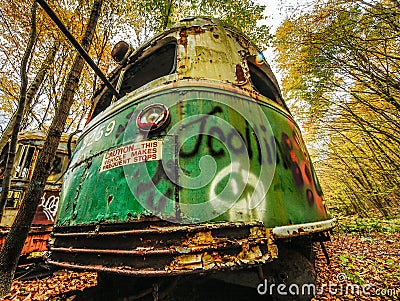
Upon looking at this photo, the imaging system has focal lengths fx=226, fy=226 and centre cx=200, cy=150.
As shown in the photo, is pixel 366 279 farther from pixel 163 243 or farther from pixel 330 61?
pixel 330 61

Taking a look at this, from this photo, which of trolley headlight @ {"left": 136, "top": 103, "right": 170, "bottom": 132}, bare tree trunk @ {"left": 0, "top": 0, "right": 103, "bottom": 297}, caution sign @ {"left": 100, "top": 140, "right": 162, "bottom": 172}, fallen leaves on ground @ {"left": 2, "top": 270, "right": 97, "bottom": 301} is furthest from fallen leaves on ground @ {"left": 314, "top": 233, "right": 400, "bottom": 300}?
bare tree trunk @ {"left": 0, "top": 0, "right": 103, "bottom": 297}

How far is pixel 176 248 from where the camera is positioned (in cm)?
132

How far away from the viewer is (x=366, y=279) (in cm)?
360

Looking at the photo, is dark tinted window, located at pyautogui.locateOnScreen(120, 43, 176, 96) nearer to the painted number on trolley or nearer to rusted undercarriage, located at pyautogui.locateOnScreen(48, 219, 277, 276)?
the painted number on trolley

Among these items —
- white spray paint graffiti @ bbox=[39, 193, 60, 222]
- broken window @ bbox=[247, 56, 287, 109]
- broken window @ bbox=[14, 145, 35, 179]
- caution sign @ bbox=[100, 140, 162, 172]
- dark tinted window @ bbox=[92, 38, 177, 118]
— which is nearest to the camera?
caution sign @ bbox=[100, 140, 162, 172]

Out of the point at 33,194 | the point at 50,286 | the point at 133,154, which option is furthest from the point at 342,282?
the point at 33,194

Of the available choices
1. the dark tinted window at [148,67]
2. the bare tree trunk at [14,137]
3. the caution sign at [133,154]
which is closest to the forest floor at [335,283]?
the caution sign at [133,154]

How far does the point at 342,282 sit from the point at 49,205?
21.8 feet

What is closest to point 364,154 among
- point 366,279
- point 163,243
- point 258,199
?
point 366,279

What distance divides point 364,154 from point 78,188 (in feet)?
39.7

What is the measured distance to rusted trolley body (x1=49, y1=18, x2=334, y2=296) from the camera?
138cm

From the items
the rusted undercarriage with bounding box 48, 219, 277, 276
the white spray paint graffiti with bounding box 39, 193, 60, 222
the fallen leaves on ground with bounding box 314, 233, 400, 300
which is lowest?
the fallen leaves on ground with bounding box 314, 233, 400, 300

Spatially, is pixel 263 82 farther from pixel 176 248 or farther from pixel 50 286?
pixel 50 286

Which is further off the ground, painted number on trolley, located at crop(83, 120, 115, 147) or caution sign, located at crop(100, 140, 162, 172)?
painted number on trolley, located at crop(83, 120, 115, 147)
